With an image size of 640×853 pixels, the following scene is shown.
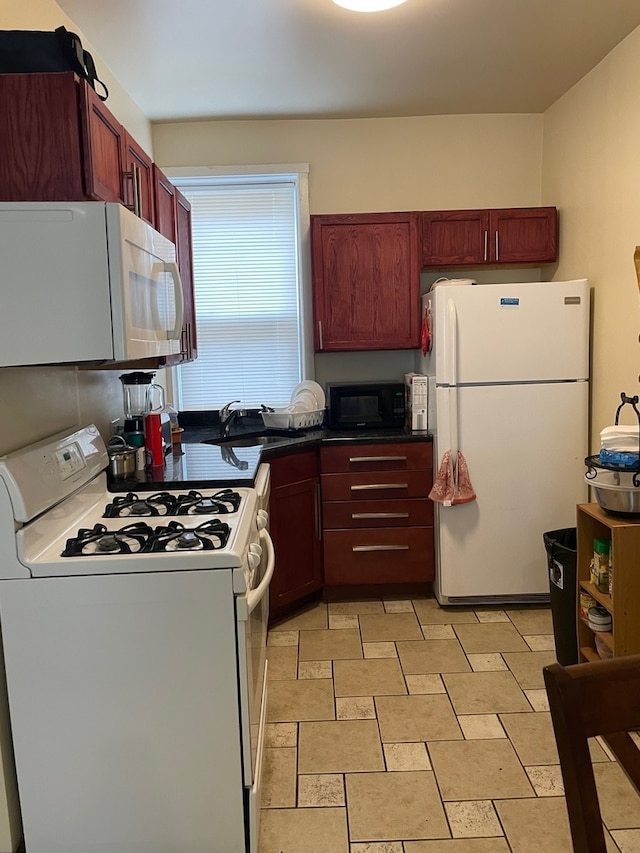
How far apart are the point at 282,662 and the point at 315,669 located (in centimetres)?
16

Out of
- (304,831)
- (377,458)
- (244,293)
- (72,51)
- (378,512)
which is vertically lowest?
(304,831)

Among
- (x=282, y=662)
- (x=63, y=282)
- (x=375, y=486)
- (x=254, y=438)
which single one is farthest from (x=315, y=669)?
(x=63, y=282)

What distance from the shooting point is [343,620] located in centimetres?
339

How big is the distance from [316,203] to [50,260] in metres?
2.50

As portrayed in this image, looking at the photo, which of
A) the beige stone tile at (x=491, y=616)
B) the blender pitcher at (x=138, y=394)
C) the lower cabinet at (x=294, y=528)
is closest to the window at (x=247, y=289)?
the blender pitcher at (x=138, y=394)

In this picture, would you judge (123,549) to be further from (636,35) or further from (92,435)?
(636,35)

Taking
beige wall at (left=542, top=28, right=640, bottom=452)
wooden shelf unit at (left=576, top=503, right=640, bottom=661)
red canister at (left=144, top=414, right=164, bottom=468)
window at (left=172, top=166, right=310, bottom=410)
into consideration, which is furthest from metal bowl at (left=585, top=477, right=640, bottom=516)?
window at (left=172, top=166, right=310, bottom=410)

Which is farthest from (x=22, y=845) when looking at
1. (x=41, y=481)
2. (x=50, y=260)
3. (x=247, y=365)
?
(x=247, y=365)

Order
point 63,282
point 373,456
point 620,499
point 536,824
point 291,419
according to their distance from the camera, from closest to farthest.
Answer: point 63,282 → point 536,824 → point 620,499 → point 373,456 → point 291,419

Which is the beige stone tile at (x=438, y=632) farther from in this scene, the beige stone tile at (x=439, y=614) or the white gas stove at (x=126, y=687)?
the white gas stove at (x=126, y=687)

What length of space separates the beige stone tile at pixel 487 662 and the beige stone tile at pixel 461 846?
97cm

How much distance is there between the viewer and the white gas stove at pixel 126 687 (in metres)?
1.71

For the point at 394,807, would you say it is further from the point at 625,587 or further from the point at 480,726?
the point at 625,587

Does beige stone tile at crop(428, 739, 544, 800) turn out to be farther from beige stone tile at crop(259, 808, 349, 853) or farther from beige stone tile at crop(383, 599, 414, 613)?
beige stone tile at crop(383, 599, 414, 613)
